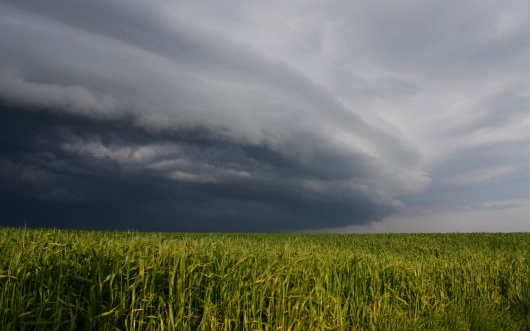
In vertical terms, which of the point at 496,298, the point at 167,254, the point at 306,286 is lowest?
the point at 496,298

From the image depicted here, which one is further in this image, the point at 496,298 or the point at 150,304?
the point at 496,298

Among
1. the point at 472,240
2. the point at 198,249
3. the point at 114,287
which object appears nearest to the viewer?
the point at 114,287

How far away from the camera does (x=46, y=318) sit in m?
6.45

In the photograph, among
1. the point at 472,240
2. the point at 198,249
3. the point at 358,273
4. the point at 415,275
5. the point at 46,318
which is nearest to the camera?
the point at 46,318

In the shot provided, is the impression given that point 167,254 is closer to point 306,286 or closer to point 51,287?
point 51,287

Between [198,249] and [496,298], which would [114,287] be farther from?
[496,298]

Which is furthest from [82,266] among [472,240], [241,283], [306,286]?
[472,240]

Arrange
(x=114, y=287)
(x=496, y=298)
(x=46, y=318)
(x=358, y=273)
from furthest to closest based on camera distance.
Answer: (x=496, y=298) → (x=358, y=273) → (x=114, y=287) → (x=46, y=318)

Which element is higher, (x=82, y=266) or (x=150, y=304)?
(x=82, y=266)

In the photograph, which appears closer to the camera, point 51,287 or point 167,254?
point 51,287

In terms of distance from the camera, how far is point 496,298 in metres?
13.9

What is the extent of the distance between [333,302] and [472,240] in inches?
1310

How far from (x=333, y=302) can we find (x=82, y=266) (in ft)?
18.8

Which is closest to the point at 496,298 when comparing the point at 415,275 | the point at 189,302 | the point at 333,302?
the point at 415,275
